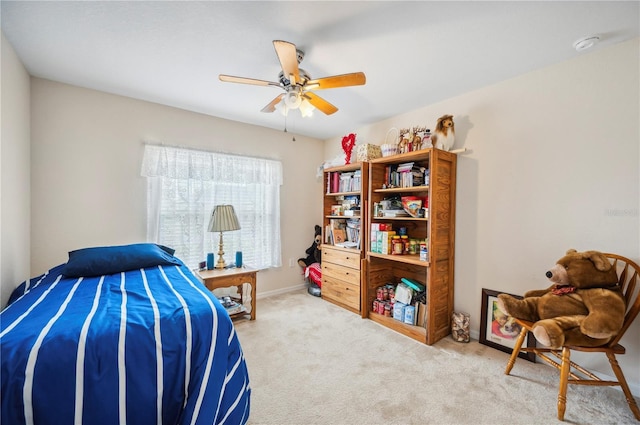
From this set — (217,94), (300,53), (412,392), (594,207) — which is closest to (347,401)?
(412,392)

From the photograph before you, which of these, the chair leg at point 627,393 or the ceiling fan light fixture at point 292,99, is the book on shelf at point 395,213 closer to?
the ceiling fan light fixture at point 292,99

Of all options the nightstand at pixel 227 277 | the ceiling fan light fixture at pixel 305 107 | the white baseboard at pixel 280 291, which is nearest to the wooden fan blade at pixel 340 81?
the ceiling fan light fixture at pixel 305 107

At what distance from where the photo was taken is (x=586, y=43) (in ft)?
5.65

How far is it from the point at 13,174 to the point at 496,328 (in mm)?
3953

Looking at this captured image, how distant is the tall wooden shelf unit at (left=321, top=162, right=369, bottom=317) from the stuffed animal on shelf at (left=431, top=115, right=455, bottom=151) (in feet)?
2.57

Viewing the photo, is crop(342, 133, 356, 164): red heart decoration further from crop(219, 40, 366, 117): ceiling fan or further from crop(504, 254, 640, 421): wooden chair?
crop(504, 254, 640, 421): wooden chair

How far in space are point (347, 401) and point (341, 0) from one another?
2352 millimetres

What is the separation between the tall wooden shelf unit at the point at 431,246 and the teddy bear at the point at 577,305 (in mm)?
626

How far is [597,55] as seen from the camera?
6.03ft

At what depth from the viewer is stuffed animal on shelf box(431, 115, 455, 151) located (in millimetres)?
2467

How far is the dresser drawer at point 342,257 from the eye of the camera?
3024mm

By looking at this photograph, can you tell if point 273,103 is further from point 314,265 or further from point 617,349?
point 617,349

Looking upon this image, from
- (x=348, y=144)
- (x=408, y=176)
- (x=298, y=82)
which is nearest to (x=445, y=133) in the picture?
(x=408, y=176)

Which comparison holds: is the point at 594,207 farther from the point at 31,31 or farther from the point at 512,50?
the point at 31,31
